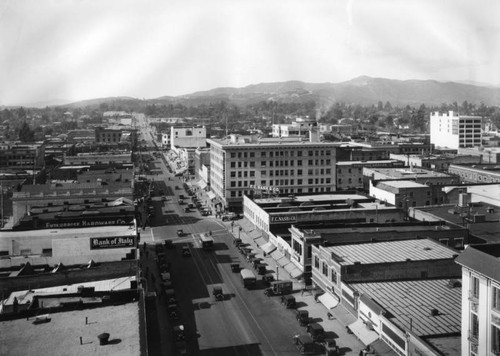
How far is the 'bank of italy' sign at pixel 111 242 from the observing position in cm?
4556

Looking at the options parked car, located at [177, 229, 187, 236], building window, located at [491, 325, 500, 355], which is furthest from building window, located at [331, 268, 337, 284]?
parked car, located at [177, 229, 187, 236]

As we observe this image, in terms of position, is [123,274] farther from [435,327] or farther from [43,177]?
[43,177]

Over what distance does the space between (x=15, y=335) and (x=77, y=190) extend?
40.8m

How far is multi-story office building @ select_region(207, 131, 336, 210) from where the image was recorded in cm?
8412

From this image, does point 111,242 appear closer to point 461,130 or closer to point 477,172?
point 477,172

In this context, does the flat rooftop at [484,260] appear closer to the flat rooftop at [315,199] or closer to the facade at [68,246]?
the facade at [68,246]

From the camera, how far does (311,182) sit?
8619 centimetres

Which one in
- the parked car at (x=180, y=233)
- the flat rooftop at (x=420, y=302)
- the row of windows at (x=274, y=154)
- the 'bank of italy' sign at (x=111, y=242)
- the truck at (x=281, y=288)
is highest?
the row of windows at (x=274, y=154)

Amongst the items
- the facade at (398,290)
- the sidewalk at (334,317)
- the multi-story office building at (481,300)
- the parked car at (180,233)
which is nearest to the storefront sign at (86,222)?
the sidewalk at (334,317)

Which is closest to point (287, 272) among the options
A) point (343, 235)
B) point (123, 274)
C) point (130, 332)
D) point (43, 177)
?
point (343, 235)

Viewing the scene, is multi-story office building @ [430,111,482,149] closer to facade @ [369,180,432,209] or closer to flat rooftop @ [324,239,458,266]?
facade @ [369,180,432,209]

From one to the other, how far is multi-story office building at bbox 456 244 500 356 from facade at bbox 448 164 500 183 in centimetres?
6776

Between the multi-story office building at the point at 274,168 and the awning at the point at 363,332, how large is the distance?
45.9 meters

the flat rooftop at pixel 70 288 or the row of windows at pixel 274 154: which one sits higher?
the row of windows at pixel 274 154
